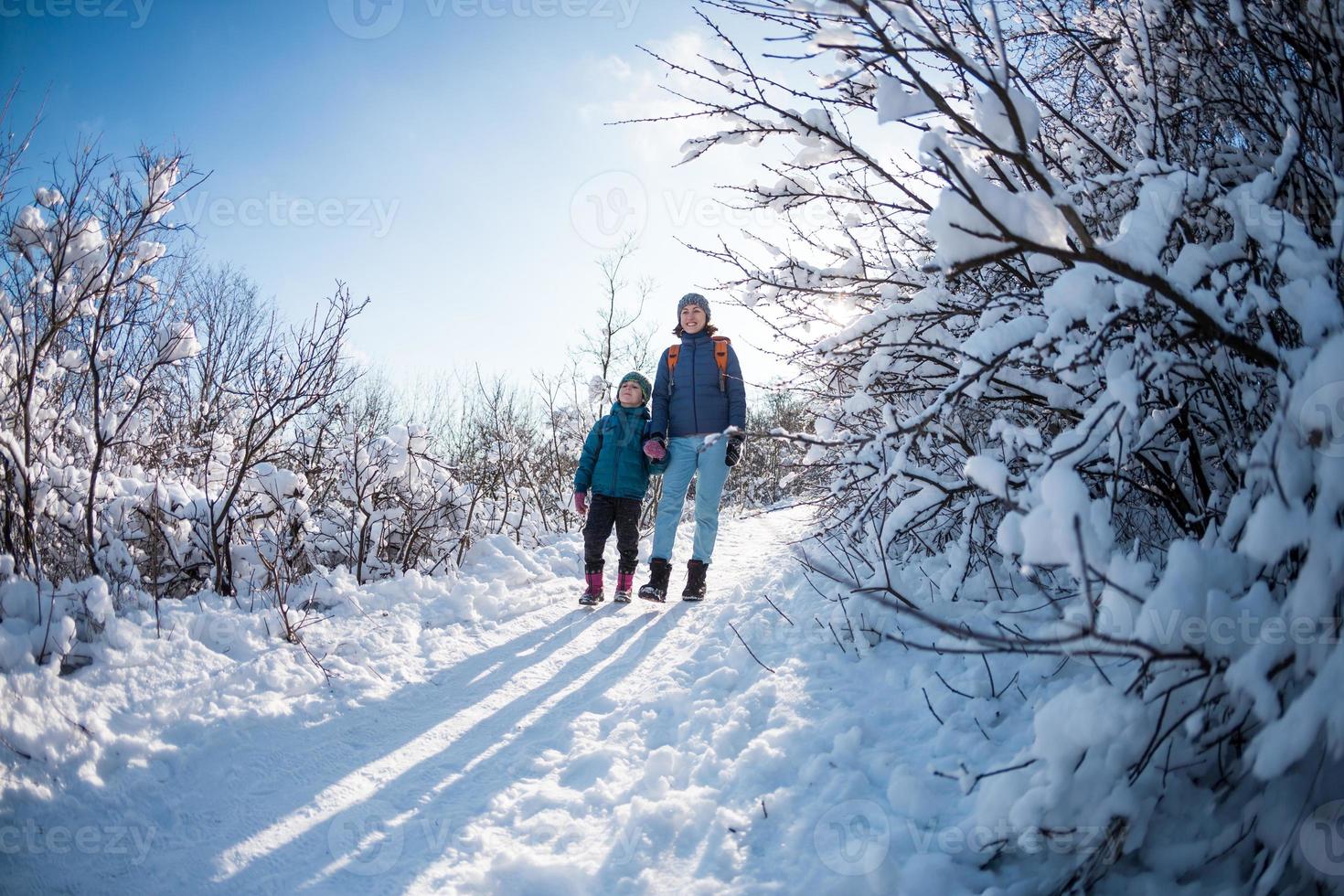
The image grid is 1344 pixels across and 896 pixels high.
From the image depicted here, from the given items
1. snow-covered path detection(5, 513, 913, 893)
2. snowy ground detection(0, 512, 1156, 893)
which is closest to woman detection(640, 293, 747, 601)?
snowy ground detection(0, 512, 1156, 893)

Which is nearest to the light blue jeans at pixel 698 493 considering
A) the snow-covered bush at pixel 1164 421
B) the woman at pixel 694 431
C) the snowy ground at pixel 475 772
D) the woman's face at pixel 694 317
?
the woman at pixel 694 431

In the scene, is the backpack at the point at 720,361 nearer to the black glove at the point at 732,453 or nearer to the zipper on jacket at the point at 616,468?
the black glove at the point at 732,453

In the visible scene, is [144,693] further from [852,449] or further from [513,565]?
[852,449]

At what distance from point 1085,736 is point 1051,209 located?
1049mm

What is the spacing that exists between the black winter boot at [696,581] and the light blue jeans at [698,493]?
44 mm

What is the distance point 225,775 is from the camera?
79.0 inches

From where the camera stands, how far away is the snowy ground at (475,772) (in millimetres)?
1541

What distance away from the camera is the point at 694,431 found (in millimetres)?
4383

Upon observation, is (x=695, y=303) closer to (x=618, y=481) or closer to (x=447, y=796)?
(x=618, y=481)

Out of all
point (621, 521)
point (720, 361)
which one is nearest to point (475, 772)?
point (621, 521)

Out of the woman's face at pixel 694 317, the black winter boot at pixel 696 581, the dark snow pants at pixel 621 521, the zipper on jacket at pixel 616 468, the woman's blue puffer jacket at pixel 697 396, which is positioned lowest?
the black winter boot at pixel 696 581

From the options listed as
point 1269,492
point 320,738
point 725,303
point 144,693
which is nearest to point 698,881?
point 1269,492

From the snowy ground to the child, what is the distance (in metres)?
1.15

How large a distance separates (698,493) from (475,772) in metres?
2.64
